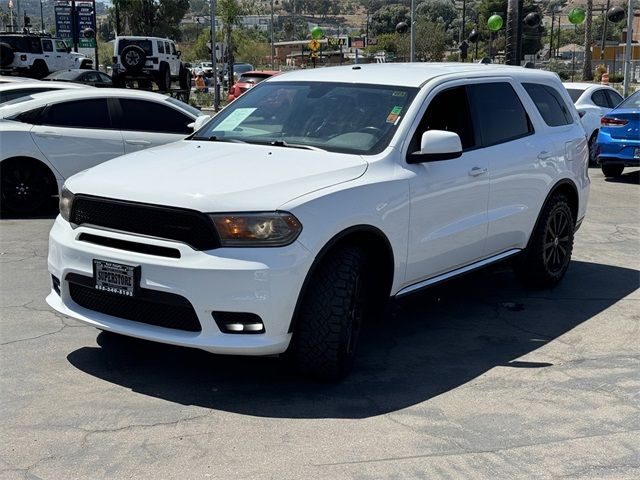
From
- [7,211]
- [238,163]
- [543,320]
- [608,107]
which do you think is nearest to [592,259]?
[543,320]

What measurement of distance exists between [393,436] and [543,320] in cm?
264

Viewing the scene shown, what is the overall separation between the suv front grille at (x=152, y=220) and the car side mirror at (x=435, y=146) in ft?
5.33

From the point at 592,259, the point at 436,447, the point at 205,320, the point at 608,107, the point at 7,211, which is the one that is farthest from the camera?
the point at 608,107

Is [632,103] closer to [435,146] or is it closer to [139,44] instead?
[435,146]

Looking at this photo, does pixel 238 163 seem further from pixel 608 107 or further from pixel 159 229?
pixel 608 107

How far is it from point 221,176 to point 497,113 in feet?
8.92

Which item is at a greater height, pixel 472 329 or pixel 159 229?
pixel 159 229

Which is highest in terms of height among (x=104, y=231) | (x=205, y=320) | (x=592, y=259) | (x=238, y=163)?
(x=238, y=163)

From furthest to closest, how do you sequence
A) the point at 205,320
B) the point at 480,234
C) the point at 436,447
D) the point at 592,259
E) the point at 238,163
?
1. the point at 592,259
2. the point at 480,234
3. the point at 238,163
4. the point at 205,320
5. the point at 436,447

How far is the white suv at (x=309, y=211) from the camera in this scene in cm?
456

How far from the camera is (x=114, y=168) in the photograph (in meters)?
5.27

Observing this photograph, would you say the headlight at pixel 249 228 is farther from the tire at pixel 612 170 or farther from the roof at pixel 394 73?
the tire at pixel 612 170

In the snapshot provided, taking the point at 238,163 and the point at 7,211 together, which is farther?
the point at 7,211

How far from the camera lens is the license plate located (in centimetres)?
463
